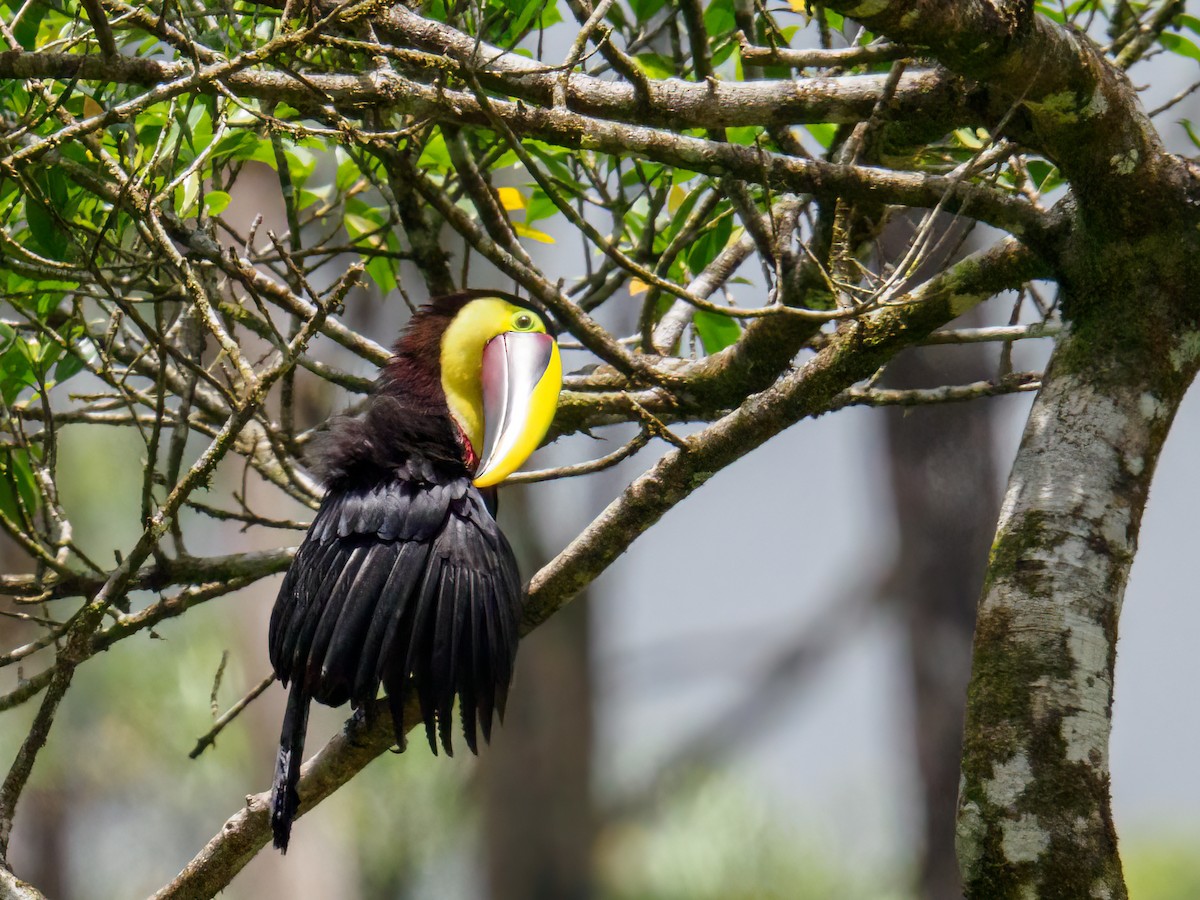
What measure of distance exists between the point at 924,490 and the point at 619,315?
198cm

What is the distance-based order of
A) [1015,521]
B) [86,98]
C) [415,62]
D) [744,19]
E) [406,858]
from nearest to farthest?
[1015,521], [415,62], [86,98], [744,19], [406,858]

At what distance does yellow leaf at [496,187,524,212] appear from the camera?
10.9 ft

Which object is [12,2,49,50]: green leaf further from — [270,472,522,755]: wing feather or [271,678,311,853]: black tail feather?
[271,678,311,853]: black tail feather

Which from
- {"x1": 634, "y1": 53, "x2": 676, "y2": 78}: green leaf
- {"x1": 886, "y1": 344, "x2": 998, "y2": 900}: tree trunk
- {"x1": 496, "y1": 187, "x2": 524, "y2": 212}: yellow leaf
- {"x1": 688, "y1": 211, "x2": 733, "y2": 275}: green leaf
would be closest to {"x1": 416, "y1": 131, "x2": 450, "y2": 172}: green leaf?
{"x1": 496, "y1": 187, "x2": 524, "y2": 212}: yellow leaf

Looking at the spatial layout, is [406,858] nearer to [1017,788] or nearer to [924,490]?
[924,490]

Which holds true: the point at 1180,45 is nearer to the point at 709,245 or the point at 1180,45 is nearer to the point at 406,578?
the point at 709,245

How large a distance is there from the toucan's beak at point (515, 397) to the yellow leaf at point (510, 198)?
34cm

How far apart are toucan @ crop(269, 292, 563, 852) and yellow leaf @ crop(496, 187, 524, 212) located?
41 cm

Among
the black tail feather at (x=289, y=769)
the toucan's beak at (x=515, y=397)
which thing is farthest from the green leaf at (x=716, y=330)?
the black tail feather at (x=289, y=769)

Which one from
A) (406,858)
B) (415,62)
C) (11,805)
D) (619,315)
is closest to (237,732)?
(406,858)

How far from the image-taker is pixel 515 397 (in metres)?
3.09

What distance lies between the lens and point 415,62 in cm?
228

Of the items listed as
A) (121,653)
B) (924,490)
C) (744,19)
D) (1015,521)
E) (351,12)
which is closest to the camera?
(1015,521)

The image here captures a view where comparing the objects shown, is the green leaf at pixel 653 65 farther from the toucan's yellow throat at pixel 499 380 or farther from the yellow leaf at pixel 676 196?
the toucan's yellow throat at pixel 499 380
